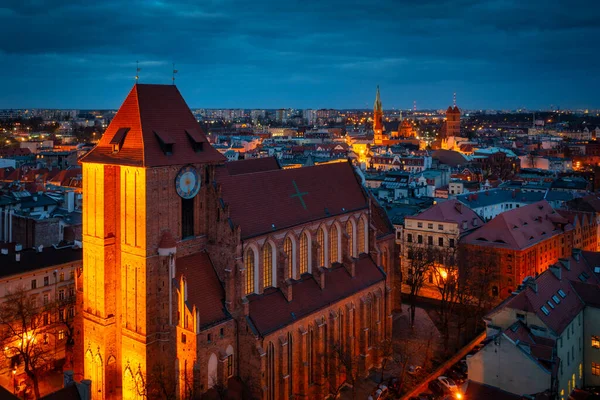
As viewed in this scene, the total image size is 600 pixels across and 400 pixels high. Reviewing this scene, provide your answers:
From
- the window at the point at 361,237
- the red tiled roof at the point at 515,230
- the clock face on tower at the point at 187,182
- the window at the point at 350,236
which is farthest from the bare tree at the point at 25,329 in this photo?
the red tiled roof at the point at 515,230

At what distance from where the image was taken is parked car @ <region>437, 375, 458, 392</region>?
168ft

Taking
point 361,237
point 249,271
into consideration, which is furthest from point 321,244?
point 249,271

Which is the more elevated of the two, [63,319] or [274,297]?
[274,297]

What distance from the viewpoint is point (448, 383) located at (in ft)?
171

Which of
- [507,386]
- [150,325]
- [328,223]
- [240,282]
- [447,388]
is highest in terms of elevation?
[328,223]

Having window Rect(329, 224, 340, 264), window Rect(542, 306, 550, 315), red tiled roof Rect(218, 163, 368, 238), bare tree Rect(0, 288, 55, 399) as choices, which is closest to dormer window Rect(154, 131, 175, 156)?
red tiled roof Rect(218, 163, 368, 238)

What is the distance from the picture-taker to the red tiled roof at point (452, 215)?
81938mm

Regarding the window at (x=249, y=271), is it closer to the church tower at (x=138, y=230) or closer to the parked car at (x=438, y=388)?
the church tower at (x=138, y=230)

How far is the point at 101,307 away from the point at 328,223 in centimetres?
2220

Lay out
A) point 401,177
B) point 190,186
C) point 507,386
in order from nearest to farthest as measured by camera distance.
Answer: point 507,386
point 190,186
point 401,177

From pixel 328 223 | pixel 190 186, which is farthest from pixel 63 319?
pixel 328 223

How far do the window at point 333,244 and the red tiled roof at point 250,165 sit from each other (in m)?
11.6

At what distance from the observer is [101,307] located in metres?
46.1

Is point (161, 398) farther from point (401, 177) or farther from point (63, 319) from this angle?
point (401, 177)
